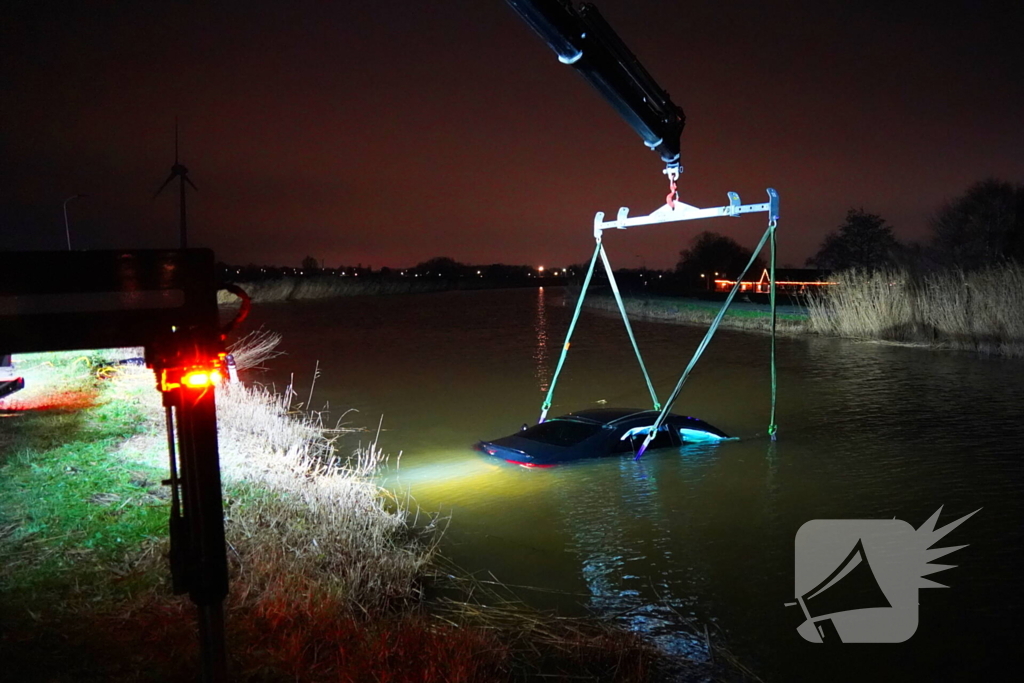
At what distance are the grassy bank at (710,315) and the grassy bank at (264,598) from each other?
31539 millimetres

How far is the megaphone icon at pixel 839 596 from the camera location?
24.2 ft

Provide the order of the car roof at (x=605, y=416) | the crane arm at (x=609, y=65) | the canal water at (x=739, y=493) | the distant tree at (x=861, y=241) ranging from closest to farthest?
the crane arm at (x=609, y=65) → the canal water at (x=739, y=493) → the car roof at (x=605, y=416) → the distant tree at (x=861, y=241)

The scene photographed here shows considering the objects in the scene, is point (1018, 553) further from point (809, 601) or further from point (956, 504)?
point (809, 601)

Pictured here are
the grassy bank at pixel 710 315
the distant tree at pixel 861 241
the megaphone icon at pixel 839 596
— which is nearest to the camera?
the megaphone icon at pixel 839 596

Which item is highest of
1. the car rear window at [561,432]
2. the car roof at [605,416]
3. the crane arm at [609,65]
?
the crane arm at [609,65]

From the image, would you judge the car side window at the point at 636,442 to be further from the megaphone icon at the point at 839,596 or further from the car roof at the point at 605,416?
the megaphone icon at the point at 839,596

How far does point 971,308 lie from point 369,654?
2900 centimetres

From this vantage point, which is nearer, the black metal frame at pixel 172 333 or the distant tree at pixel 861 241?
the black metal frame at pixel 172 333

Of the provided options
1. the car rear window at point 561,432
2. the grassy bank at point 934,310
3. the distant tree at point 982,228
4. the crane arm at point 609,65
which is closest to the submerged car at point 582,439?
the car rear window at point 561,432

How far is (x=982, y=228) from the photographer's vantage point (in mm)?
51219

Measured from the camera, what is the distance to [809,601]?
25.7 feet

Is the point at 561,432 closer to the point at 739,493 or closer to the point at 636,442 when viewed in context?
the point at 636,442

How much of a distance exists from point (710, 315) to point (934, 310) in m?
16.3

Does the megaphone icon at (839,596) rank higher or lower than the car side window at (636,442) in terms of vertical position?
lower
